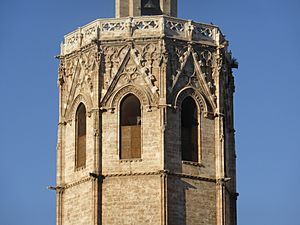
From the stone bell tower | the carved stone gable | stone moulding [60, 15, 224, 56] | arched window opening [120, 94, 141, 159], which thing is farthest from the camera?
stone moulding [60, 15, 224, 56]

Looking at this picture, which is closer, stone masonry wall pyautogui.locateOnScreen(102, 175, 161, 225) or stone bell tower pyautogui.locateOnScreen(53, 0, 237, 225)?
stone masonry wall pyautogui.locateOnScreen(102, 175, 161, 225)

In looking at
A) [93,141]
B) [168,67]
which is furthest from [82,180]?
[168,67]

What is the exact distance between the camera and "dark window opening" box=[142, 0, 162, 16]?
75.7 m

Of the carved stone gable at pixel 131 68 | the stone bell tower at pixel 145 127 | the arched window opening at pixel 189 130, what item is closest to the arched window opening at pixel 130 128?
the stone bell tower at pixel 145 127

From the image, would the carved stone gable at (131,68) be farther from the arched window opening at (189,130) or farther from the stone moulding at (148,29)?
the arched window opening at (189,130)

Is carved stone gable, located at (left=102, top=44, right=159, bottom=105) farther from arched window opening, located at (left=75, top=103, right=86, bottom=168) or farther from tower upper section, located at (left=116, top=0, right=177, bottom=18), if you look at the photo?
tower upper section, located at (left=116, top=0, right=177, bottom=18)

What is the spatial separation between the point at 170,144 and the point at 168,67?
371 centimetres

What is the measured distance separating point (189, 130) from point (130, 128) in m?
2.82

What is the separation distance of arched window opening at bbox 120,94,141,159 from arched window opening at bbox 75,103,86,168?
213 cm

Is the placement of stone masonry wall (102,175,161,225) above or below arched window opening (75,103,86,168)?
below

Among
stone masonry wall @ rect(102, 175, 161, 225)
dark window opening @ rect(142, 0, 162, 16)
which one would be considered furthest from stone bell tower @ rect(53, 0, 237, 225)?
dark window opening @ rect(142, 0, 162, 16)

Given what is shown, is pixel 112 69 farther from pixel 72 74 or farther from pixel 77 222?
pixel 77 222

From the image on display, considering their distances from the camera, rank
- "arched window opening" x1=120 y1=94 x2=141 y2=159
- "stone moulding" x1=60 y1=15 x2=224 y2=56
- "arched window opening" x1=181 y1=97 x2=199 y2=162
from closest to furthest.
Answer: "arched window opening" x1=120 y1=94 x2=141 y2=159 < "arched window opening" x1=181 y1=97 x2=199 y2=162 < "stone moulding" x1=60 y1=15 x2=224 y2=56

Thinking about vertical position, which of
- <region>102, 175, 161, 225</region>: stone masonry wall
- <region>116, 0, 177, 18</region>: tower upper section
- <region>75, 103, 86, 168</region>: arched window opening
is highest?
<region>116, 0, 177, 18</region>: tower upper section
